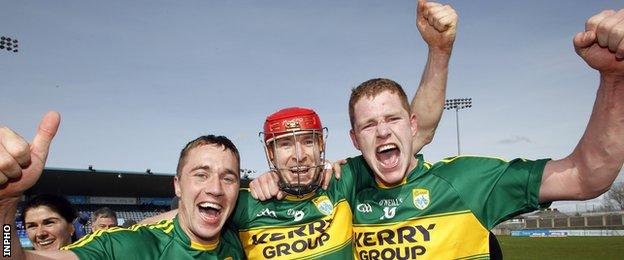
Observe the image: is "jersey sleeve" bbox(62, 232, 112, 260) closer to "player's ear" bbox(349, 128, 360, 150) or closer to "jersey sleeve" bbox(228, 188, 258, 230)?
"jersey sleeve" bbox(228, 188, 258, 230)

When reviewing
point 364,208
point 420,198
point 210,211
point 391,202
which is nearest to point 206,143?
point 210,211

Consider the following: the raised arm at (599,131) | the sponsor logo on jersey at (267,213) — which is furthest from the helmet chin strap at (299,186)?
the raised arm at (599,131)

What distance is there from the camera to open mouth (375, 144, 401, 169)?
148 inches

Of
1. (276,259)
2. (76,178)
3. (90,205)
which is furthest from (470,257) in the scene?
(90,205)

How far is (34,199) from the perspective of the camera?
5.91 metres

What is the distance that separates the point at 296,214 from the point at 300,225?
0.10 metres

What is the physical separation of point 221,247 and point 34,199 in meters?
3.34

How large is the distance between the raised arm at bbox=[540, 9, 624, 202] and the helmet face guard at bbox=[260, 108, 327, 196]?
1.71 metres

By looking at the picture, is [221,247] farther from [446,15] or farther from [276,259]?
[446,15]

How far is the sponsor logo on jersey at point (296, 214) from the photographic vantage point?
13.0 feet

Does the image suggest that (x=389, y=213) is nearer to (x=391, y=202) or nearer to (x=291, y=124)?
(x=391, y=202)

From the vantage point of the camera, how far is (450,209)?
3.65 meters

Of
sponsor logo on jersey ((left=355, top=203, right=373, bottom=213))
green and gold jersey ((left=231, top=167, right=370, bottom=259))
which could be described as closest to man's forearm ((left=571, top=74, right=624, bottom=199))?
sponsor logo on jersey ((left=355, top=203, right=373, bottom=213))

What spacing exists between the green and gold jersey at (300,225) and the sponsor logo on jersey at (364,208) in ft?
0.34
